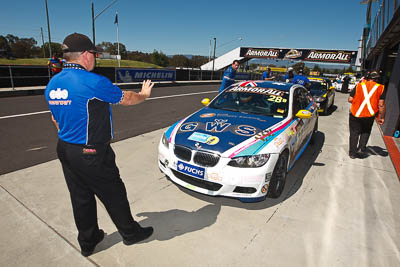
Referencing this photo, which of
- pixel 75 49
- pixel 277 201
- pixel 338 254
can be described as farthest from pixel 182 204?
pixel 75 49

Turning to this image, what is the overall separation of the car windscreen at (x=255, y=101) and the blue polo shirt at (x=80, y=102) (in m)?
2.76

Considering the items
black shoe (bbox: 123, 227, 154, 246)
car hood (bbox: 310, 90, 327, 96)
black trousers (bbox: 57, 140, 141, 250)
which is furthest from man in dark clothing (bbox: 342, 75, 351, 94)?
black trousers (bbox: 57, 140, 141, 250)

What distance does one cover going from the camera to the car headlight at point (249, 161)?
288 cm

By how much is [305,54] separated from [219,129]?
43931 mm

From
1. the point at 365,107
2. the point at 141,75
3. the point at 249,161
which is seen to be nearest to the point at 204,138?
the point at 249,161

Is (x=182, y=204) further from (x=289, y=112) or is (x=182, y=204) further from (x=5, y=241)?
(x=289, y=112)

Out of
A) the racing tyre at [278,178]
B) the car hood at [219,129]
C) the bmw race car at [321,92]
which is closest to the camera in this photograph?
the car hood at [219,129]

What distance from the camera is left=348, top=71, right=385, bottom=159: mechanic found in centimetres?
480

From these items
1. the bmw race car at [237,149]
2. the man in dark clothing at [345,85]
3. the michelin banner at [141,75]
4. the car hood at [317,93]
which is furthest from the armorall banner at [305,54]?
the bmw race car at [237,149]

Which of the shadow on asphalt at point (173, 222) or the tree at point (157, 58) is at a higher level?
the tree at point (157, 58)

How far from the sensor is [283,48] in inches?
1683

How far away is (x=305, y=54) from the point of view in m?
41.3

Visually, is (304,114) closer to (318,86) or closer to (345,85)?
(318,86)

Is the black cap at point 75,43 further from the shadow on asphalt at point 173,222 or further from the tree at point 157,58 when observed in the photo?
the tree at point 157,58
